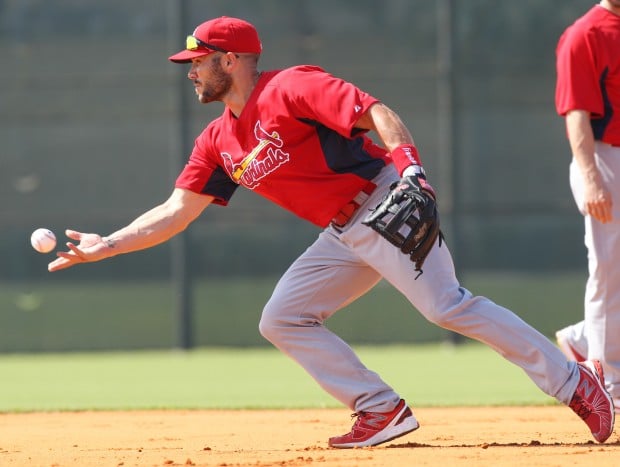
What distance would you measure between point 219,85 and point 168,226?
2.50 ft

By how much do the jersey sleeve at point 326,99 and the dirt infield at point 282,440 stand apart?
1342 mm

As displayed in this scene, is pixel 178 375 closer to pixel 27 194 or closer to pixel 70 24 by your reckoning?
pixel 27 194

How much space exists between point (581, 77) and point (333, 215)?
1517 millimetres

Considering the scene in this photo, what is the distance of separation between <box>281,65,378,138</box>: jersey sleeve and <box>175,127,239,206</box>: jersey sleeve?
0.71 meters

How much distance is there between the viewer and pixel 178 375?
9.05m

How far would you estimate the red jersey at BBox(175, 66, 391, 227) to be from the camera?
16.5 ft

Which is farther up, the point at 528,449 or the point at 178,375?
the point at 528,449

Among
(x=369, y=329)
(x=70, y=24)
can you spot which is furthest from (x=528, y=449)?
(x=70, y=24)

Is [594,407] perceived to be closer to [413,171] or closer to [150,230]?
[413,171]

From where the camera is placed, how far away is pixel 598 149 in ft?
19.7

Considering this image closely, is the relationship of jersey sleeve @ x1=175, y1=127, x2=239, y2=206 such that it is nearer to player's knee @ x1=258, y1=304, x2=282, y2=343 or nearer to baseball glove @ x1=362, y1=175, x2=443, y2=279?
player's knee @ x1=258, y1=304, x2=282, y2=343

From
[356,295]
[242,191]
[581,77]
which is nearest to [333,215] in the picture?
[356,295]

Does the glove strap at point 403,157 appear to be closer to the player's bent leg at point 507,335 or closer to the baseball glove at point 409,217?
the baseball glove at point 409,217

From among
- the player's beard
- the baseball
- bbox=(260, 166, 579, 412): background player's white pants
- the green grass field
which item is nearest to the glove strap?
bbox=(260, 166, 579, 412): background player's white pants
